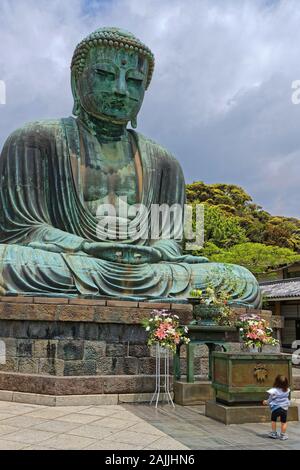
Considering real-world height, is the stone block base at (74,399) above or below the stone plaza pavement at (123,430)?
above

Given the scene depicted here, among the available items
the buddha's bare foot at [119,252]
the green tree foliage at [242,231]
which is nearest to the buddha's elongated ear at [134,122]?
the buddha's bare foot at [119,252]

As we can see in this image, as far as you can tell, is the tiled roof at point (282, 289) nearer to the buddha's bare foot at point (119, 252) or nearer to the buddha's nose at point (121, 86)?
the buddha's bare foot at point (119, 252)

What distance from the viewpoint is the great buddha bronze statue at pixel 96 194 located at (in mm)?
7988

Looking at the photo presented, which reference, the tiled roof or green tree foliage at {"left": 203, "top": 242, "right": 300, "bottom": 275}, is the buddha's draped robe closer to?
the tiled roof

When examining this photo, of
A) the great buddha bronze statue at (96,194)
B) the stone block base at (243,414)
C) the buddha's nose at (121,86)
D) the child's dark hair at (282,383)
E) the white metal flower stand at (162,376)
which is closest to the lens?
the child's dark hair at (282,383)

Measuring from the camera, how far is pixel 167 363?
23.4ft

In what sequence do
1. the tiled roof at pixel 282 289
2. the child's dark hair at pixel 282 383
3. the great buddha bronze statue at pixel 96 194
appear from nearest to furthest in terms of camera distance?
the child's dark hair at pixel 282 383 → the great buddha bronze statue at pixel 96 194 → the tiled roof at pixel 282 289

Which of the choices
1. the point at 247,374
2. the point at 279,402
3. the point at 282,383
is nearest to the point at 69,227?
the point at 247,374

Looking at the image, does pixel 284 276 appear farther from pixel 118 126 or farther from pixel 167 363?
pixel 167 363

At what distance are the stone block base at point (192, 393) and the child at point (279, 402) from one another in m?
1.40

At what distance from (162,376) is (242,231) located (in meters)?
16.8

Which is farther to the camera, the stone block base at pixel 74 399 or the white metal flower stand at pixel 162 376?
the white metal flower stand at pixel 162 376

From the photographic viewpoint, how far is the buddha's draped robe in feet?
25.8
